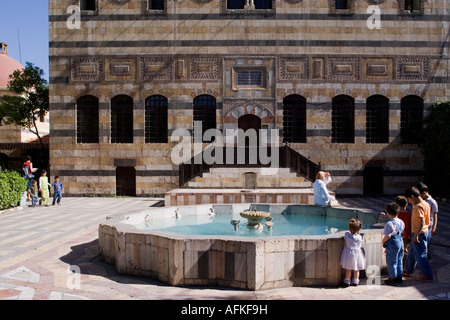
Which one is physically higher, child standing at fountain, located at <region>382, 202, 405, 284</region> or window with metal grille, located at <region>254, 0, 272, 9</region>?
window with metal grille, located at <region>254, 0, 272, 9</region>

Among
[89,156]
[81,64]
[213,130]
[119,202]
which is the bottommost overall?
[119,202]

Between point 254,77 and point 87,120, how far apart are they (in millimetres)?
8503

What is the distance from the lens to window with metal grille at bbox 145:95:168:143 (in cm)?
1925

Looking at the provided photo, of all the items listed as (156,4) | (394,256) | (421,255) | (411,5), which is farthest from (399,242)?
(411,5)

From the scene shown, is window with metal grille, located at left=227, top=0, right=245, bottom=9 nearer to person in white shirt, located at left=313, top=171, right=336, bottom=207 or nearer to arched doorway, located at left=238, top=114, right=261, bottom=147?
arched doorway, located at left=238, top=114, right=261, bottom=147

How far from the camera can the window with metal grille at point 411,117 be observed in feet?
62.6

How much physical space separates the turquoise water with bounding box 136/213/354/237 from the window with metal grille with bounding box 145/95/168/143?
9427 mm

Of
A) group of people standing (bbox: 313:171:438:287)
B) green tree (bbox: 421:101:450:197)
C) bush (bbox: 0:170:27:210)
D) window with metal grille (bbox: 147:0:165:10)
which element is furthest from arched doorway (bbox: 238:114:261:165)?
group of people standing (bbox: 313:171:438:287)

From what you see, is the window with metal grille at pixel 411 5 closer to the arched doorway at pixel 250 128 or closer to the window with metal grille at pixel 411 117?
the window with metal grille at pixel 411 117

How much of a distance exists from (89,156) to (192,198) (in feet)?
23.2
